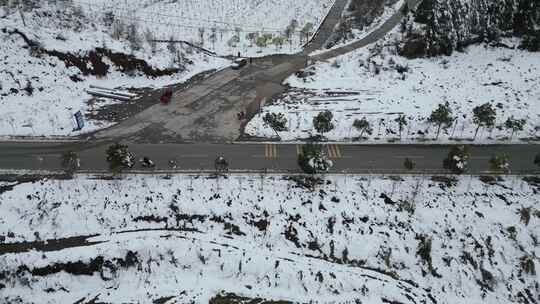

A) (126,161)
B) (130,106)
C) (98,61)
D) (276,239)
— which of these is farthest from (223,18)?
(276,239)

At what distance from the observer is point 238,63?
141ft

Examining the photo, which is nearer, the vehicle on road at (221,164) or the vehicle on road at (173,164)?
the vehicle on road at (221,164)

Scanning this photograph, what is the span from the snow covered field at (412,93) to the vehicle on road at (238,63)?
20.9 ft

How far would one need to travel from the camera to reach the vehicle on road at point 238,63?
42594 millimetres

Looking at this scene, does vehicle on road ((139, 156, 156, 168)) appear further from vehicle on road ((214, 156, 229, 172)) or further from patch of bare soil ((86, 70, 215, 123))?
patch of bare soil ((86, 70, 215, 123))

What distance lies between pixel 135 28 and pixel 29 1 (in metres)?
11.2

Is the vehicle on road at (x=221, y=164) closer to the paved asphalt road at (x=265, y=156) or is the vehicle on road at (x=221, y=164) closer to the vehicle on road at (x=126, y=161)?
the paved asphalt road at (x=265, y=156)

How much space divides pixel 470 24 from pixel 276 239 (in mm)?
36203

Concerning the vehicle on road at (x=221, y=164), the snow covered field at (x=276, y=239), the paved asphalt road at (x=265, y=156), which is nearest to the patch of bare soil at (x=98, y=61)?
the paved asphalt road at (x=265, y=156)

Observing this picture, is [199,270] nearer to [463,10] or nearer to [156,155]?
[156,155]

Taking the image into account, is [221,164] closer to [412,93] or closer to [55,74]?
[55,74]

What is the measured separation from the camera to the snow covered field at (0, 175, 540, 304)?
21203mm

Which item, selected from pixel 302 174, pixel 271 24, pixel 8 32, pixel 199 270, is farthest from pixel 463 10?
pixel 8 32

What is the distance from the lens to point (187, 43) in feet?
152
